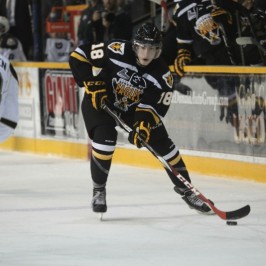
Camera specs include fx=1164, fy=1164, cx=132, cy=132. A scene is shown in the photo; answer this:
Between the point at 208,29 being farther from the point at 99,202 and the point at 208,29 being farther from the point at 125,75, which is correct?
the point at 99,202

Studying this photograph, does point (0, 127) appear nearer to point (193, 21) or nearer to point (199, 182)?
point (199, 182)

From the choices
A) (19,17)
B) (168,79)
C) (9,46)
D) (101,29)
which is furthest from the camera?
(19,17)

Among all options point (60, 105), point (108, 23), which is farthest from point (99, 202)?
point (108, 23)

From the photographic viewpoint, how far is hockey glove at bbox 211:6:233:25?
959 centimetres

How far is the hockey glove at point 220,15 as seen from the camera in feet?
31.5

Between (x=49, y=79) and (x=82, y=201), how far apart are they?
3112mm

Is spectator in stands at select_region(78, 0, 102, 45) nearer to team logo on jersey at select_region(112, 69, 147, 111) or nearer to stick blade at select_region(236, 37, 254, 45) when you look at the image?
stick blade at select_region(236, 37, 254, 45)

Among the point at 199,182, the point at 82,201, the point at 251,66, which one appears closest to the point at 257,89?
the point at 251,66

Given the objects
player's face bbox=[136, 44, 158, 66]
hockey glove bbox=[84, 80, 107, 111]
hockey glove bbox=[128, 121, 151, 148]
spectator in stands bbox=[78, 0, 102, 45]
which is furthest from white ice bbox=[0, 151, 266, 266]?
spectator in stands bbox=[78, 0, 102, 45]

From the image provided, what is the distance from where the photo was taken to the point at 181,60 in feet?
31.4

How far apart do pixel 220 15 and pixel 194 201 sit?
2.74 m

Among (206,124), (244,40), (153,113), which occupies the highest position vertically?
(244,40)

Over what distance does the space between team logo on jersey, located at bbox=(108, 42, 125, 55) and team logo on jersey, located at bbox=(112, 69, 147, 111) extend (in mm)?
120

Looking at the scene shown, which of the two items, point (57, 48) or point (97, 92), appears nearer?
point (97, 92)
